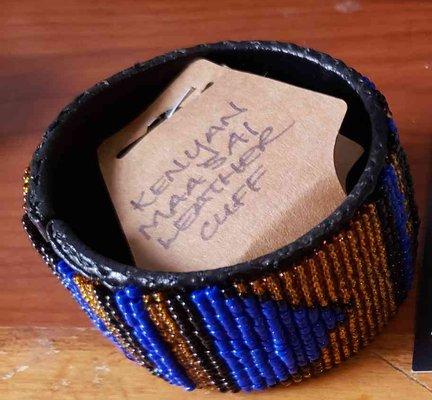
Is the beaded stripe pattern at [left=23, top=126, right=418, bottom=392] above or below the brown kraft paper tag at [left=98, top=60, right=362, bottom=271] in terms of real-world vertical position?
below

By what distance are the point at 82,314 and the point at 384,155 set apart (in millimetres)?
198

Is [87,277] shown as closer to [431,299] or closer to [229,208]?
[229,208]

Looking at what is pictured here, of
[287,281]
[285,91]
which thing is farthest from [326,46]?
[287,281]

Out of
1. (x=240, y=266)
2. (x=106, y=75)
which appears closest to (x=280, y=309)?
(x=240, y=266)

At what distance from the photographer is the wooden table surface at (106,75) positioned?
0.44 metres

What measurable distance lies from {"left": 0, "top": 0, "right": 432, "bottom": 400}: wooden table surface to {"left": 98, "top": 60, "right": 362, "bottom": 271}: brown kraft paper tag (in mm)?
92

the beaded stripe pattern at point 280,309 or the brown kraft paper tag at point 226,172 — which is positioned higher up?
the brown kraft paper tag at point 226,172

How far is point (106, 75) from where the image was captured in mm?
596

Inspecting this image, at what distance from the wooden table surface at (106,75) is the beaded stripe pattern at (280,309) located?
0.03 m

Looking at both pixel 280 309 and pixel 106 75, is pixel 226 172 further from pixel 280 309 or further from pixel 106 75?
pixel 106 75

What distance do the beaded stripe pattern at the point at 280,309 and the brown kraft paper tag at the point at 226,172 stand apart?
0.08 ft

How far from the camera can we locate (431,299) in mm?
440

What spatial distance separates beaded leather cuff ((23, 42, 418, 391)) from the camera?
0.34 m

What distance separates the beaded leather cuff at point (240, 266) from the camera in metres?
0.34
